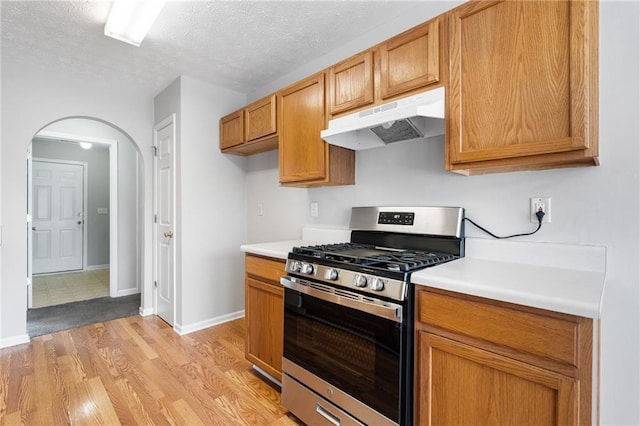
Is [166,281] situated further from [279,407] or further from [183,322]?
[279,407]

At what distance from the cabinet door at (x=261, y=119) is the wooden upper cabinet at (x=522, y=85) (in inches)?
56.1

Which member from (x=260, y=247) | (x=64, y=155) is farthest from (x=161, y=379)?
(x=64, y=155)

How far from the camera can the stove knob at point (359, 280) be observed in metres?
1.43

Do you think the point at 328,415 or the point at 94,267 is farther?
the point at 94,267

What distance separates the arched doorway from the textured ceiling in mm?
1123

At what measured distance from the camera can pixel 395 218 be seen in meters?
2.04

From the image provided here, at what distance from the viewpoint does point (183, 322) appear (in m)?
3.00

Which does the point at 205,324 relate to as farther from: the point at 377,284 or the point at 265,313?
the point at 377,284

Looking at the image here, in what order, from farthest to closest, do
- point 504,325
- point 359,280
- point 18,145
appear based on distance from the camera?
1. point 18,145
2. point 359,280
3. point 504,325

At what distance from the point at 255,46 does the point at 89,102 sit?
1.88m

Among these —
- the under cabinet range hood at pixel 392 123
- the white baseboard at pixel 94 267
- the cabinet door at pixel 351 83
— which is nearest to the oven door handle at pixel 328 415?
the under cabinet range hood at pixel 392 123

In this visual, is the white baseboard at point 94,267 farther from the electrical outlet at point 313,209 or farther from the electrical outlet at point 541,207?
the electrical outlet at point 541,207

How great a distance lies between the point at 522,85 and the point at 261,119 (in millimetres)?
1886

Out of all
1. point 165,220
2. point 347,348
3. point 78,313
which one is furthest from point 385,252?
point 78,313
